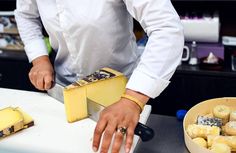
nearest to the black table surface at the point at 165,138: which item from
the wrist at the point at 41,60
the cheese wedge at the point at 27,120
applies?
the cheese wedge at the point at 27,120

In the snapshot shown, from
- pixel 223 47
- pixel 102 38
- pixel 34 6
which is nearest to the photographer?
pixel 102 38

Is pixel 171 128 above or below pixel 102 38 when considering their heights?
below

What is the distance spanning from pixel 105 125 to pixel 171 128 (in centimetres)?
26

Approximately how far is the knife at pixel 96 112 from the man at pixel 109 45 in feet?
0.07

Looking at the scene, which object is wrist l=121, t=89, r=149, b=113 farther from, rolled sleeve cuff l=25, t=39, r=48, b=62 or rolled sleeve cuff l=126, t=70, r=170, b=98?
rolled sleeve cuff l=25, t=39, r=48, b=62

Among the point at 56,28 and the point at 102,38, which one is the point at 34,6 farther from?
the point at 102,38

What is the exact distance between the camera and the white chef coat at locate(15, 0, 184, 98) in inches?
31.0

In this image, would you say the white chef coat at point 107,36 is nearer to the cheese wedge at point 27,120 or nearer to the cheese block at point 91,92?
the cheese block at point 91,92

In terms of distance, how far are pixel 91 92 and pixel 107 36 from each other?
0.19m

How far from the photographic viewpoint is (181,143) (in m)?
0.85

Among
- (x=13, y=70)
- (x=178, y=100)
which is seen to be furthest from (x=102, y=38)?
(x=13, y=70)

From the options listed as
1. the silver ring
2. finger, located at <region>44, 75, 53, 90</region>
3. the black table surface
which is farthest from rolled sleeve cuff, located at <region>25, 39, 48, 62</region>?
the silver ring

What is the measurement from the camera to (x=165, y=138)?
0.87 metres

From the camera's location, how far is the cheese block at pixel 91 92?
0.87 m
